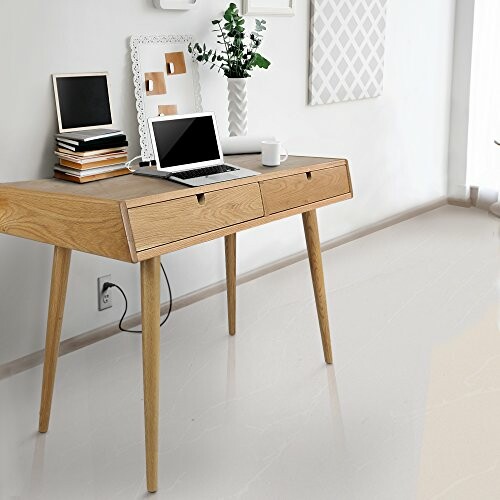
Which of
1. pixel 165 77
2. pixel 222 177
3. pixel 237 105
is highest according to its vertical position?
pixel 165 77

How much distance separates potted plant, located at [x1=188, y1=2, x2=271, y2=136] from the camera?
2957 millimetres

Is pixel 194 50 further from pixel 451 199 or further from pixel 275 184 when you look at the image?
pixel 451 199

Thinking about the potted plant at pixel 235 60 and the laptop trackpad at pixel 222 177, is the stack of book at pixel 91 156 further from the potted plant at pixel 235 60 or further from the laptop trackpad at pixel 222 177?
the potted plant at pixel 235 60

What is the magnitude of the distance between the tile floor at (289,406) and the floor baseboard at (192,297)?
39 millimetres

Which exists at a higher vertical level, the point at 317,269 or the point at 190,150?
the point at 190,150

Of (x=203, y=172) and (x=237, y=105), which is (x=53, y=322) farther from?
(x=237, y=105)

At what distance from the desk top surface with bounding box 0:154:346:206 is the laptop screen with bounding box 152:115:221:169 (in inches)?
3.9

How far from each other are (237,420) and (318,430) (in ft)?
0.80

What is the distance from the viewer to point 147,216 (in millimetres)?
1884

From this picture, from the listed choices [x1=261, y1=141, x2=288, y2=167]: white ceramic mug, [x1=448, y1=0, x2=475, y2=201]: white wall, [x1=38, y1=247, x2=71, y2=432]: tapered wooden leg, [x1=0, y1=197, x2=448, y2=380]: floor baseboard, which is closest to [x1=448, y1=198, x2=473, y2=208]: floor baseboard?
[x1=448, y1=0, x2=475, y2=201]: white wall

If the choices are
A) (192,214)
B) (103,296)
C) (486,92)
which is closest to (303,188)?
(192,214)

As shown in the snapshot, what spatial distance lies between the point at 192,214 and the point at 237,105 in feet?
3.47

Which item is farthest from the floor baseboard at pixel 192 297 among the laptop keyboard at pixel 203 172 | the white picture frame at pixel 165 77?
the laptop keyboard at pixel 203 172

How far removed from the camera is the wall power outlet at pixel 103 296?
9.17 feet
